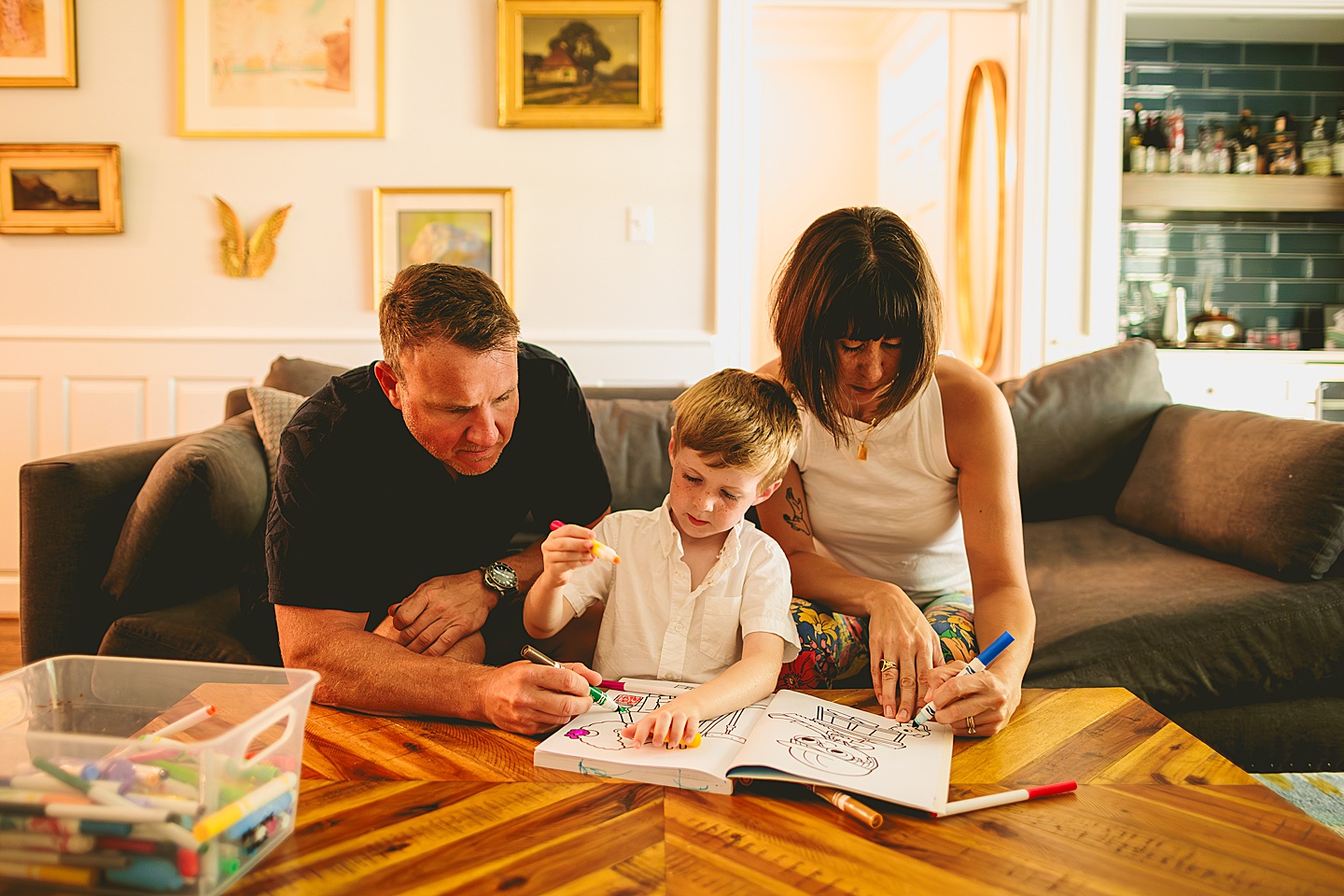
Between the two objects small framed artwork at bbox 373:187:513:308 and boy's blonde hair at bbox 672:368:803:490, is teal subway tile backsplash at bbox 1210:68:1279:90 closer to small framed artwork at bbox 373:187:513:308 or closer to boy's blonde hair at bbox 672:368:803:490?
small framed artwork at bbox 373:187:513:308

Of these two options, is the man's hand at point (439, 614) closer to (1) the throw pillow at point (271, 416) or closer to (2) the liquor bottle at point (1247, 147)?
(1) the throw pillow at point (271, 416)

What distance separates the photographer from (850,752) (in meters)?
0.95

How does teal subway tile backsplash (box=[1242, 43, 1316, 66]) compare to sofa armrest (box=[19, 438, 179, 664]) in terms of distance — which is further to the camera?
teal subway tile backsplash (box=[1242, 43, 1316, 66])

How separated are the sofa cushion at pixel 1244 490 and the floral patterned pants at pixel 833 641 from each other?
694 millimetres

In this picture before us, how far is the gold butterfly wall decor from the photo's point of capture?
3.20m

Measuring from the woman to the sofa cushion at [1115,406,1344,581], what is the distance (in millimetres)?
611

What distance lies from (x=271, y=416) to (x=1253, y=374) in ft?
11.1

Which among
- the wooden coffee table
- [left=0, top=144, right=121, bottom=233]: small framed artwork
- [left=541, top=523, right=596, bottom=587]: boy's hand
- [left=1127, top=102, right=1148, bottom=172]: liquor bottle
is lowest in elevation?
the wooden coffee table

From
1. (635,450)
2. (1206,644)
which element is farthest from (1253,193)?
(635,450)

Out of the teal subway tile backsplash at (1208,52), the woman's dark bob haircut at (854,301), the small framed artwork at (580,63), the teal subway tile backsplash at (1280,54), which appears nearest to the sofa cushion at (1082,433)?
the woman's dark bob haircut at (854,301)

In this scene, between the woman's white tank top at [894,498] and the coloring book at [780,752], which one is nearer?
the coloring book at [780,752]

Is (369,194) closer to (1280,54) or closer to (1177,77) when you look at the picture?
(1177,77)

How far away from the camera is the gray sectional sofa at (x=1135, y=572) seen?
158cm

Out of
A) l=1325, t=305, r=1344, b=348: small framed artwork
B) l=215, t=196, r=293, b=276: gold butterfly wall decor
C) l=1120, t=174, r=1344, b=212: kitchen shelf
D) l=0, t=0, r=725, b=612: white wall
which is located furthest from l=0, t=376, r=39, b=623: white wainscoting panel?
l=1325, t=305, r=1344, b=348: small framed artwork
